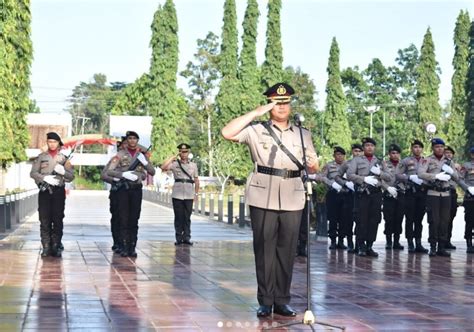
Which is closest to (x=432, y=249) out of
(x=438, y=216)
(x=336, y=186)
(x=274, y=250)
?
(x=438, y=216)

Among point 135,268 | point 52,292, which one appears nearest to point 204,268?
point 135,268

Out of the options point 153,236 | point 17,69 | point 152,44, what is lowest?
point 153,236

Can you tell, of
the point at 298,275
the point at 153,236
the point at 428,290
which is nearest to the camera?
the point at 428,290

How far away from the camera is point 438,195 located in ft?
54.2

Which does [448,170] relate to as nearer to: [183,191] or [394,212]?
[394,212]

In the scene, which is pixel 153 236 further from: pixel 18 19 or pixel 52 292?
pixel 18 19

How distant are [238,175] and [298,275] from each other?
63468mm

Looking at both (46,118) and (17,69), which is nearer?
(17,69)

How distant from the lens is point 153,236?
22.7 m

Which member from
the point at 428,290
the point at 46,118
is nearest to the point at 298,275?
the point at 428,290

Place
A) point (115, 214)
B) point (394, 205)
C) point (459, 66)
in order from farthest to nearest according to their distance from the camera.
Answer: point (459, 66) → point (394, 205) → point (115, 214)

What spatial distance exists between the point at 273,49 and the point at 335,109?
38.1 feet

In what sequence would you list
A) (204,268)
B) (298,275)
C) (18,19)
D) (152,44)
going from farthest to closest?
(152,44)
(18,19)
(204,268)
(298,275)

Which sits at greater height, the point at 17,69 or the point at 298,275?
the point at 17,69
